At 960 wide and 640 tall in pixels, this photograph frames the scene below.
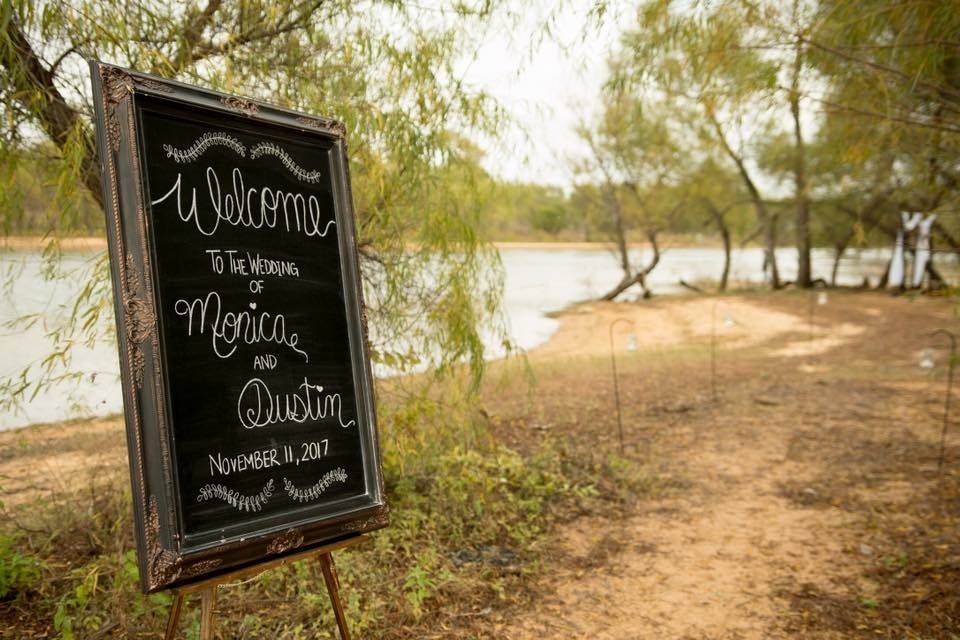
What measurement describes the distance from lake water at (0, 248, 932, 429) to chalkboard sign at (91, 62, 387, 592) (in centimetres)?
132

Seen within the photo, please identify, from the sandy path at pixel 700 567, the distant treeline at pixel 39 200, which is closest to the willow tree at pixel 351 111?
the distant treeline at pixel 39 200

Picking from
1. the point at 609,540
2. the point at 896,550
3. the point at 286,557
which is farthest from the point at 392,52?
the point at 896,550

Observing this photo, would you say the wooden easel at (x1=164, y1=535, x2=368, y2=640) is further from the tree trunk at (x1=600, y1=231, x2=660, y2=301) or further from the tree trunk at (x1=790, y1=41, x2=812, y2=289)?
the tree trunk at (x1=600, y1=231, x2=660, y2=301)

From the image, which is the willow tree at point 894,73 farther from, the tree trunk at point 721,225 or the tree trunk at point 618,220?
the tree trunk at point 721,225

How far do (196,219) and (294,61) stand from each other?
1.77m

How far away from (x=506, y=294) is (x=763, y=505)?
50.6ft

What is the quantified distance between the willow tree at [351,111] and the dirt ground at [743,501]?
768 millimetres

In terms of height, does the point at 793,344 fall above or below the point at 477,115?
below

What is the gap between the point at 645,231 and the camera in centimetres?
1914

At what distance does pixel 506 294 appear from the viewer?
19500 mm

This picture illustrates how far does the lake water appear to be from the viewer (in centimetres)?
326

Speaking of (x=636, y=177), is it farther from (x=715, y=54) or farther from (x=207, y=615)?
(x=207, y=615)

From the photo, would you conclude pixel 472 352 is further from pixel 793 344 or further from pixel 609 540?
pixel 793 344

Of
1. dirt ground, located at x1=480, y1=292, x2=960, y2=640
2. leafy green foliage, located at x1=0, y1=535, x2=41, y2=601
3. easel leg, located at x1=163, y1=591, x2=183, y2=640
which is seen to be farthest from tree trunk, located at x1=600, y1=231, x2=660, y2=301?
easel leg, located at x1=163, y1=591, x2=183, y2=640
